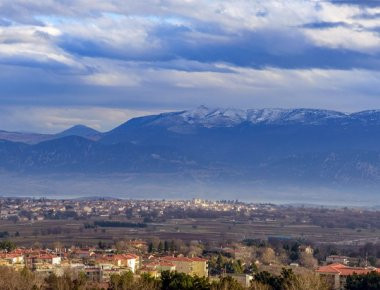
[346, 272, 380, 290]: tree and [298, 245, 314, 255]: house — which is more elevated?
[298, 245, 314, 255]: house

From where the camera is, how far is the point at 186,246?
336 ft

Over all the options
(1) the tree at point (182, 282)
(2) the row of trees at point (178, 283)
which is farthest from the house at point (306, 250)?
(1) the tree at point (182, 282)

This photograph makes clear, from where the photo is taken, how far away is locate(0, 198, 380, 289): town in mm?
64875

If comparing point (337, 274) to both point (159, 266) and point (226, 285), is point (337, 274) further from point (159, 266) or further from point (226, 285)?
point (226, 285)

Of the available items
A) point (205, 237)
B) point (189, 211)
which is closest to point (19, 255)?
point (205, 237)

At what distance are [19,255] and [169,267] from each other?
10607mm

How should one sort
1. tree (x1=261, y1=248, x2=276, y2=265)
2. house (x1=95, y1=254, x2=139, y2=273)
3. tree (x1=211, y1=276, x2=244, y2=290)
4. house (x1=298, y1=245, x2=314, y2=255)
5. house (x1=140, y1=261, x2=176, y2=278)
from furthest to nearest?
house (x1=298, y1=245, x2=314, y2=255) < tree (x1=261, y1=248, x2=276, y2=265) < house (x1=95, y1=254, x2=139, y2=273) < house (x1=140, y1=261, x2=176, y2=278) < tree (x1=211, y1=276, x2=244, y2=290)

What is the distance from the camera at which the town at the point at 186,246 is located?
64875mm

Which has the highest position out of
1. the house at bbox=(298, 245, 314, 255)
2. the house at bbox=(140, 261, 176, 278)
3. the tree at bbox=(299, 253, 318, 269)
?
the house at bbox=(298, 245, 314, 255)

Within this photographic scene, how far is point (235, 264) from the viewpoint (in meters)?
80.9

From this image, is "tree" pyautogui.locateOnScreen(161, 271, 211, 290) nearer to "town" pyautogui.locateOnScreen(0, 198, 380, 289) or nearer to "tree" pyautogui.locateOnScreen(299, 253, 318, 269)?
"town" pyautogui.locateOnScreen(0, 198, 380, 289)

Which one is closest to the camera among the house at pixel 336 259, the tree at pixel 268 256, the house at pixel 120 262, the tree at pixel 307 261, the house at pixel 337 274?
the house at pixel 337 274

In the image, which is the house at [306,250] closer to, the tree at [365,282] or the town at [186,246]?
the town at [186,246]

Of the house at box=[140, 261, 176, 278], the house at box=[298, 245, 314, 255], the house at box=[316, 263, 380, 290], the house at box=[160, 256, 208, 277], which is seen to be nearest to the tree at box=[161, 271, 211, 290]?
the house at box=[316, 263, 380, 290]
